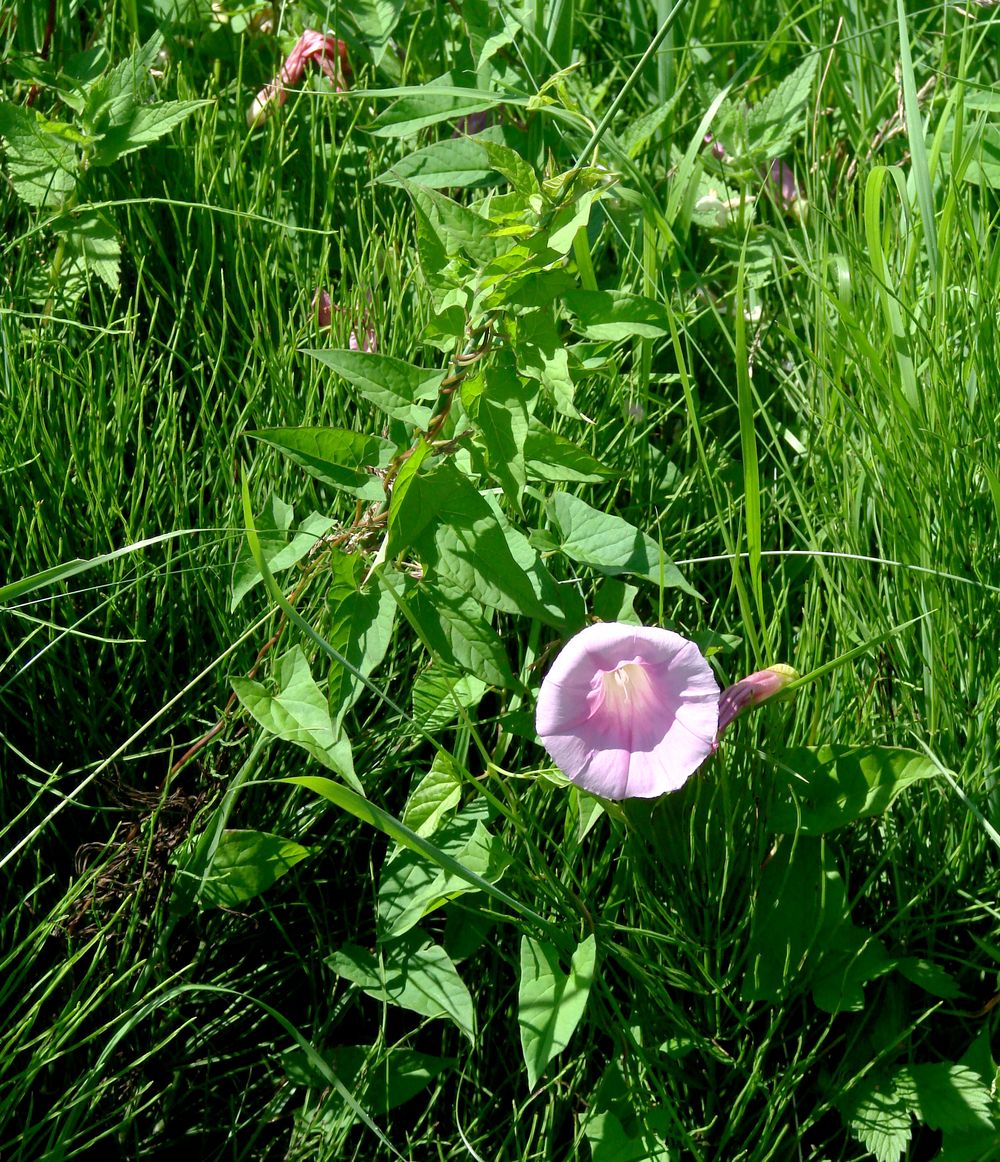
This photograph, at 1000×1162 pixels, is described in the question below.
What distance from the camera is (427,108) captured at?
1.59 metres

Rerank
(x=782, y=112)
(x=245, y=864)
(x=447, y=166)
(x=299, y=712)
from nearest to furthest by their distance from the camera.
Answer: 1. (x=299, y=712)
2. (x=245, y=864)
3. (x=447, y=166)
4. (x=782, y=112)

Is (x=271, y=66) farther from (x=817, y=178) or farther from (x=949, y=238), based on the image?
(x=949, y=238)

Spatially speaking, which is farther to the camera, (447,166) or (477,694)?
(447,166)

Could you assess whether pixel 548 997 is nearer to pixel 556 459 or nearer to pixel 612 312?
pixel 556 459

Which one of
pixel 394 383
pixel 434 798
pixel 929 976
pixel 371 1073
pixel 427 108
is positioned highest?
pixel 427 108

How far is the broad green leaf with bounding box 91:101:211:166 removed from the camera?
1.51 meters

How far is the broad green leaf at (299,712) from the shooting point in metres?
1.02

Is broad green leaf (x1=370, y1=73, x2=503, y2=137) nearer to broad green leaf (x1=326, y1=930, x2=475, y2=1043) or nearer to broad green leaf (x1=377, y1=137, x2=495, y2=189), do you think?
broad green leaf (x1=377, y1=137, x2=495, y2=189)

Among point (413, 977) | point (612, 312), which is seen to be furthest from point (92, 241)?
point (413, 977)

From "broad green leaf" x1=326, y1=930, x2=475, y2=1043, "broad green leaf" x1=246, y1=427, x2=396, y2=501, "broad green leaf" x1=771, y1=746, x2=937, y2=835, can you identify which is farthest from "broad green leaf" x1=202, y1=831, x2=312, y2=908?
"broad green leaf" x1=771, y1=746, x2=937, y2=835

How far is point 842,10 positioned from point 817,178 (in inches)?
18.8

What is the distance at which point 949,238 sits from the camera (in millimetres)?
1416

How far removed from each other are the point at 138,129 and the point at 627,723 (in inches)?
40.7

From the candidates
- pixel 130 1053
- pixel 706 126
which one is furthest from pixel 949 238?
pixel 130 1053
